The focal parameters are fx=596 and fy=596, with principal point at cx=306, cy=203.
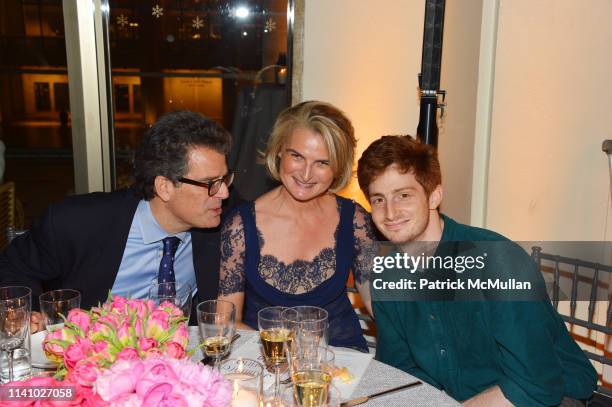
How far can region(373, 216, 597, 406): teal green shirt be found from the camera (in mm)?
1638

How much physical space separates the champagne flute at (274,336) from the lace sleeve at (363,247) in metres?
0.91

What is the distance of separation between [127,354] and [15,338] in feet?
1.88

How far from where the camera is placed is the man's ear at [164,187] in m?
2.28

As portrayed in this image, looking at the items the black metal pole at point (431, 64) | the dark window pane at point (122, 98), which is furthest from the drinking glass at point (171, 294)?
the dark window pane at point (122, 98)

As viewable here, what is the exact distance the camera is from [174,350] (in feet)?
3.76

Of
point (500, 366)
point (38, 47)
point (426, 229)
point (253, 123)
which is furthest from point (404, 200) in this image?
point (38, 47)

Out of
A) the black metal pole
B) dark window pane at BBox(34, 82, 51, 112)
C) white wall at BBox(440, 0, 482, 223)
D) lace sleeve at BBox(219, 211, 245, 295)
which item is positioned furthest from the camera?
dark window pane at BBox(34, 82, 51, 112)

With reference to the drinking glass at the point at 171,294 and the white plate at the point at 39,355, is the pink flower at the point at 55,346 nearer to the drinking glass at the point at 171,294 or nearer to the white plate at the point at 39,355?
the white plate at the point at 39,355

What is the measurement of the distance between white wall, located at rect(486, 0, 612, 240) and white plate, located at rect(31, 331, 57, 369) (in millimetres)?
2691

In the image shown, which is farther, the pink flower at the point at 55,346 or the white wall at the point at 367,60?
the white wall at the point at 367,60

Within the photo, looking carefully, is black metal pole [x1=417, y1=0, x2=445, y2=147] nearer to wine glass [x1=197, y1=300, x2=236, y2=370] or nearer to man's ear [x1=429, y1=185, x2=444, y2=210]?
man's ear [x1=429, y1=185, x2=444, y2=210]

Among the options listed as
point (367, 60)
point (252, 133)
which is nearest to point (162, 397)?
point (367, 60)

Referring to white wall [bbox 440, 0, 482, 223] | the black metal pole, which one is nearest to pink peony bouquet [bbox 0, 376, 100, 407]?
the black metal pole

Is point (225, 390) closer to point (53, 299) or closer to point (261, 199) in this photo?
point (53, 299)
